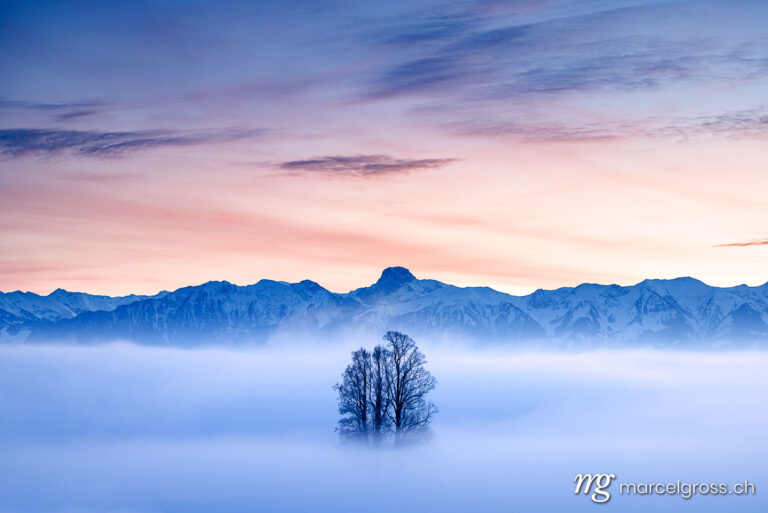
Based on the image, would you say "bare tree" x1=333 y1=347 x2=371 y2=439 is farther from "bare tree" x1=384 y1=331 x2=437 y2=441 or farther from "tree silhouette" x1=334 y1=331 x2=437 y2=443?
"bare tree" x1=384 y1=331 x2=437 y2=441

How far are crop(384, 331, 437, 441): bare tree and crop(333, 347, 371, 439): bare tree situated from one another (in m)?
1.88

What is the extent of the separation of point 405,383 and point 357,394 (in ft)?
13.2

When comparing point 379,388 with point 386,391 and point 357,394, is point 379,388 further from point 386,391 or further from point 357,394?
point 357,394

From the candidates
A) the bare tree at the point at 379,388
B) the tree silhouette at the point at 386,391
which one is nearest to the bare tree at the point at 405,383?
the tree silhouette at the point at 386,391

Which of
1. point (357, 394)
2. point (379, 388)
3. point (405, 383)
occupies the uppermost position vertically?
point (405, 383)

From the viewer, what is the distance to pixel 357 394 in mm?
67312

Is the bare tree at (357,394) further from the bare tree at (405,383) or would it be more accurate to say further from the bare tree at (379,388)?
the bare tree at (405,383)

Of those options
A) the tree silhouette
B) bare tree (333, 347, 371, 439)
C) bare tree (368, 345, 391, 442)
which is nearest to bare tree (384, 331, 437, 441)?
the tree silhouette

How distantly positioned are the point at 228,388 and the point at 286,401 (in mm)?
41371

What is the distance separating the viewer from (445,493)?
61.2 metres

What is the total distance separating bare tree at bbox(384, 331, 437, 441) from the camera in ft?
215

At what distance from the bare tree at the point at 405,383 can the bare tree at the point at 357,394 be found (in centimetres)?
188

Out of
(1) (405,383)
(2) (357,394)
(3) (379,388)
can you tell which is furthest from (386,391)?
(2) (357,394)

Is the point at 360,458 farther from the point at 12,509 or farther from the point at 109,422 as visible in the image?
the point at 109,422
